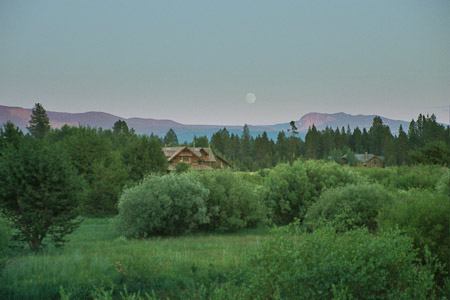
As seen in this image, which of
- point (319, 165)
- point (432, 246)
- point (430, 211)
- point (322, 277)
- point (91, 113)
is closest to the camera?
point (322, 277)

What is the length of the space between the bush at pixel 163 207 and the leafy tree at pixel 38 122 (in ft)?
260

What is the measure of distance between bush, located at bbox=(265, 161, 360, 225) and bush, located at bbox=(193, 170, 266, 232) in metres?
1.80

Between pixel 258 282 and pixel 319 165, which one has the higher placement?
pixel 319 165

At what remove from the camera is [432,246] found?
823 cm

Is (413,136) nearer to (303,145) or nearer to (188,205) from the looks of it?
(303,145)

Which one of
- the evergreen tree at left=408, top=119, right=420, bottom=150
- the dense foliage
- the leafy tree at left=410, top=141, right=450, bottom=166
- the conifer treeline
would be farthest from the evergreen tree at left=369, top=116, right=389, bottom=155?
the dense foliage

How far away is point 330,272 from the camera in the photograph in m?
5.39

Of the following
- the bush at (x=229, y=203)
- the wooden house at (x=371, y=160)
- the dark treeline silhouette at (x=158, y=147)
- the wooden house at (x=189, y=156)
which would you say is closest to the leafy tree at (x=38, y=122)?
the dark treeline silhouette at (x=158, y=147)

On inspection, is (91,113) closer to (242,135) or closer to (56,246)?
(242,135)

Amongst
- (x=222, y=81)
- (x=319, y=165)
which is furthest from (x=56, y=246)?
(x=222, y=81)

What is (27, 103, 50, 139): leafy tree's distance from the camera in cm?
8566

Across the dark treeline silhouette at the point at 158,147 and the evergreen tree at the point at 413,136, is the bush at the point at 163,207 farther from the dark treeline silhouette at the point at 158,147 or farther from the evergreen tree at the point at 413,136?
the evergreen tree at the point at 413,136

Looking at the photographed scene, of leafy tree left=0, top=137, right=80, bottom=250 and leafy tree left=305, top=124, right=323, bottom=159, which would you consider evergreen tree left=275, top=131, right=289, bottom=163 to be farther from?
leafy tree left=0, top=137, right=80, bottom=250

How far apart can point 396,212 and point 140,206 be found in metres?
11.4
